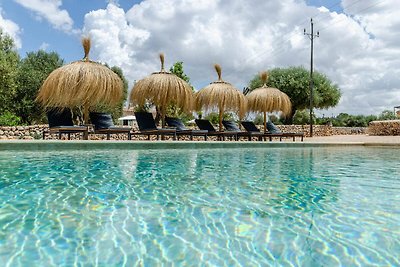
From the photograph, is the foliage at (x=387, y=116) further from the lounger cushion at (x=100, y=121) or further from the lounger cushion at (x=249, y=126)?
the lounger cushion at (x=100, y=121)

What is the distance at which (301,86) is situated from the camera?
30.7 meters

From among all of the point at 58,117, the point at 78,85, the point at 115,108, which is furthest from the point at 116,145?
the point at 115,108

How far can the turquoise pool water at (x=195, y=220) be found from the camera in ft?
6.90

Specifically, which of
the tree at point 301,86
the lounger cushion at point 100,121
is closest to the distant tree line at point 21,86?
the lounger cushion at point 100,121

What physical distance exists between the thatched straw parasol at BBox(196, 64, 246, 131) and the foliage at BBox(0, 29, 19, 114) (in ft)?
33.3

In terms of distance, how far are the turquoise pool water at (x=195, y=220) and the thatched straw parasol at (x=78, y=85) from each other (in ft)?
19.9

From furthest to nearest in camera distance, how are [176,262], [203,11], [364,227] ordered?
[203,11] → [364,227] → [176,262]

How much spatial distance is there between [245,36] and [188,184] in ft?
68.3

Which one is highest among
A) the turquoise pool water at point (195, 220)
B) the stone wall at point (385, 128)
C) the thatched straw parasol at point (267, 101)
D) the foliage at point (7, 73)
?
the foliage at point (7, 73)

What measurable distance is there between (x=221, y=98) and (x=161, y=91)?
2507 mm

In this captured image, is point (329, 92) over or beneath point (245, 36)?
beneath

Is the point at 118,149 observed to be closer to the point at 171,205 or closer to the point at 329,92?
the point at 171,205

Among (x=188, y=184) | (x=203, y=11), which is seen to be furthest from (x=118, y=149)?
(x=203, y=11)

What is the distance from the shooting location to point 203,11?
1911 centimetres
